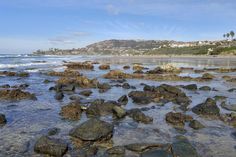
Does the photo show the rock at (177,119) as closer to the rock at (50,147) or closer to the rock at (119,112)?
the rock at (119,112)

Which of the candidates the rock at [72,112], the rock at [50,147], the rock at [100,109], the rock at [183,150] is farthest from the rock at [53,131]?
the rock at [183,150]

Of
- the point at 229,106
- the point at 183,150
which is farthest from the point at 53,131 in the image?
the point at 229,106

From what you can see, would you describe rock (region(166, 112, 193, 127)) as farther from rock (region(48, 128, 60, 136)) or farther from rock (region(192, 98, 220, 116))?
rock (region(48, 128, 60, 136))

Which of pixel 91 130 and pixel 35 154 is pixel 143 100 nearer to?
pixel 91 130

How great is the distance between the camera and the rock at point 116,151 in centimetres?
1075

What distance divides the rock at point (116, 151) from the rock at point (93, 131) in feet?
4.29

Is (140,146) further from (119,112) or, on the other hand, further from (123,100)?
(123,100)

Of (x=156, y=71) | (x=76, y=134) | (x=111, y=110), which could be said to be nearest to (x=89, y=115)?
(x=111, y=110)

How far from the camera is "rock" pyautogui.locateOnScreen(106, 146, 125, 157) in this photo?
10748mm

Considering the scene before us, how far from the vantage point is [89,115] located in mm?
17234

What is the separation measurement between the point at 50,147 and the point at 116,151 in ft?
7.41

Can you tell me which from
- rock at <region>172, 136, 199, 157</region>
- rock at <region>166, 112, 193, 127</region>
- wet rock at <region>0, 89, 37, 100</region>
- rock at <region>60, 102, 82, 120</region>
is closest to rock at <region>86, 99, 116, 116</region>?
rock at <region>60, 102, 82, 120</region>

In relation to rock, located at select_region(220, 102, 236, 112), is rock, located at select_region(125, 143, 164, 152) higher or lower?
higher

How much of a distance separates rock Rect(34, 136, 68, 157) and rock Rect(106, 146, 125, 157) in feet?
5.05
